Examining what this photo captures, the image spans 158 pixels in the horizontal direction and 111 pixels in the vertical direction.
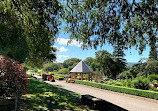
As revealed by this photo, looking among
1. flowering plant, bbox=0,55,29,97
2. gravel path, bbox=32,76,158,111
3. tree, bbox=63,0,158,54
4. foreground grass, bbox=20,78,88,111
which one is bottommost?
gravel path, bbox=32,76,158,111

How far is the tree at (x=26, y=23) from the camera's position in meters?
5.01

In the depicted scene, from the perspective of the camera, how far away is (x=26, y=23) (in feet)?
21.7

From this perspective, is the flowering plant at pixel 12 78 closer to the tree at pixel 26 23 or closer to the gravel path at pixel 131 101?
the tree at pixel 26 23

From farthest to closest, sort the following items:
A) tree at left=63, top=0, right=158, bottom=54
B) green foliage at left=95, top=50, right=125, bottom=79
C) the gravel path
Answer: green foliage at left=95, top=50, right=125, bottom=79 < the gravel path < tree at left=63, top=0, right=158, bottom=54

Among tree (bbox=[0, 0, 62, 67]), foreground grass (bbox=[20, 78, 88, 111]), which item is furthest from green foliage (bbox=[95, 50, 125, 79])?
foreground grass (bbox=[20, 78, 88, 111])

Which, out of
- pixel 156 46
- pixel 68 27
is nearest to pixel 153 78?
pixel 156 46

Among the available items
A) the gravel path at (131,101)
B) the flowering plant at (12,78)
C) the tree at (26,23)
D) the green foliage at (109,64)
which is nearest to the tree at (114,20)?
the tree at (26,23)

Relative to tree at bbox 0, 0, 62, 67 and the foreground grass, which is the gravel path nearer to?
the foreground grass

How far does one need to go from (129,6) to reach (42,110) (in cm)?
624

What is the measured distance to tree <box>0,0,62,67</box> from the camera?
5.01 m

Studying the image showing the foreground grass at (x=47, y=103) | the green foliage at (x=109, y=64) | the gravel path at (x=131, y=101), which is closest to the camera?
the foreground grass at (x=47, y=103)

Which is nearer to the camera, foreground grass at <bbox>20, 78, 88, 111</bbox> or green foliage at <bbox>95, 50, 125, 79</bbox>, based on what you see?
foreground grass at <bbox>20, 78, 88, 111</bbox>

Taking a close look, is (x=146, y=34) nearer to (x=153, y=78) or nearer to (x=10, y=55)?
(x=10, y=55)

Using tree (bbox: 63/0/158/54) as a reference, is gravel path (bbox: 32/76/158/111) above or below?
below
